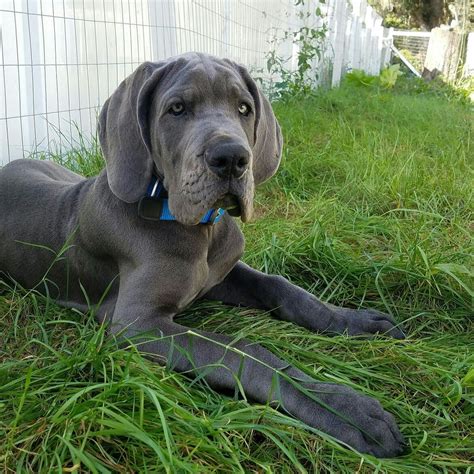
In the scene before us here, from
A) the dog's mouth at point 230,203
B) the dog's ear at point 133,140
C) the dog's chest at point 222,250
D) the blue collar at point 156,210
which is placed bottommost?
the dog's chest at point 222,250

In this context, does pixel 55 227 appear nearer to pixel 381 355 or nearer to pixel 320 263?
pixel 320 263

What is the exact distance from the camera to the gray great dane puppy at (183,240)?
2123 mm

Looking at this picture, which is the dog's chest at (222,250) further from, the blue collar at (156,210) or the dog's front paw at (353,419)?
the dog's front paw at (353,419)

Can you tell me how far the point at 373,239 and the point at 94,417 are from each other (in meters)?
2.26

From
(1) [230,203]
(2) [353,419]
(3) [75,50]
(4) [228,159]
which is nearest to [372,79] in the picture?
(3) [75,50]

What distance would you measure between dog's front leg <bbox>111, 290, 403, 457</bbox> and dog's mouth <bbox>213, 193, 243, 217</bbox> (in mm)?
445

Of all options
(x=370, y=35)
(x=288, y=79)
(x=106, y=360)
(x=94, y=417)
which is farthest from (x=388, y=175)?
(x=370, y=35)

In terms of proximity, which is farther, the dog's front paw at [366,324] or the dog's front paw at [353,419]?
the dog's front paw at [366,324]

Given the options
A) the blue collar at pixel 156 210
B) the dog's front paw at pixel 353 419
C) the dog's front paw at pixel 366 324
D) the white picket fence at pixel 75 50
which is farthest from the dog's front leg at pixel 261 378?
the white picket fence at pixel 75 50

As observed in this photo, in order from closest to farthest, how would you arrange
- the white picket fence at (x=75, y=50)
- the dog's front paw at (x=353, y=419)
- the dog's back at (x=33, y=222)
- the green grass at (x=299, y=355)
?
1. the green grass at (x=299, y=355)
2. the dog's front paw at (x=353, y=419)
3. the dog's back at (x=33, y=222)
4. the white picket fence at (x=75, y=50)

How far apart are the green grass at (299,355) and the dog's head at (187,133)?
53 cm

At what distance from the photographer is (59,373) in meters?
2.04

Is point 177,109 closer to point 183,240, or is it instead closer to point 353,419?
point 183,240

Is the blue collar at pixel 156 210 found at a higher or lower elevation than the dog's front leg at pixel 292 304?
higher
